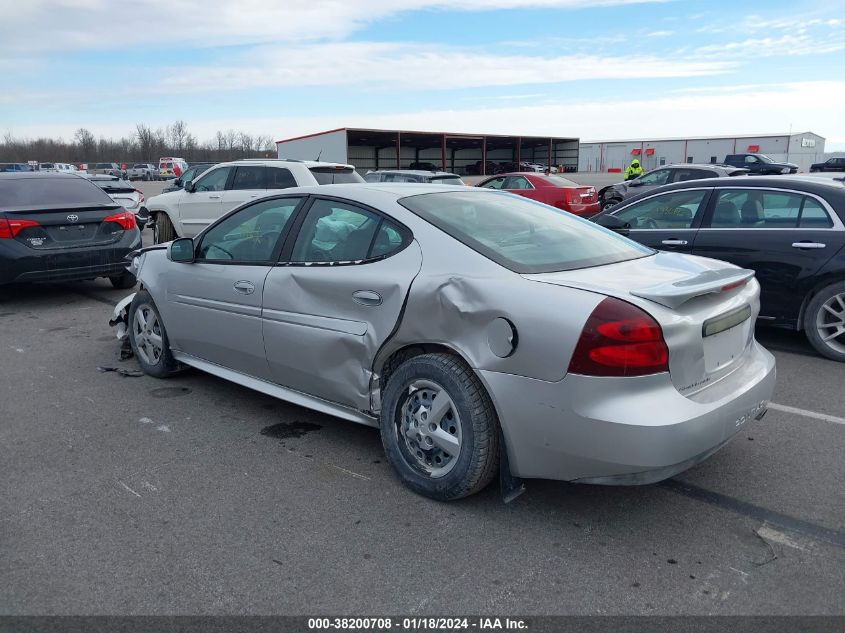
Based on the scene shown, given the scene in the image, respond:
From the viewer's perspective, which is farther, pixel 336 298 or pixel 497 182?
pixel 497 182

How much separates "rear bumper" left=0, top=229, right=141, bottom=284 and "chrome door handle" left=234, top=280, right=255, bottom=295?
16.2 ft

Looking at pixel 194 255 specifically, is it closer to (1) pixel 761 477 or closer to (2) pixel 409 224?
(2) pixel 409 224

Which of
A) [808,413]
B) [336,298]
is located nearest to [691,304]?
[336,298]

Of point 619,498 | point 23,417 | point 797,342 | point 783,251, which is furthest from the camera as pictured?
point 797,342

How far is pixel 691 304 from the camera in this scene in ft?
10.3

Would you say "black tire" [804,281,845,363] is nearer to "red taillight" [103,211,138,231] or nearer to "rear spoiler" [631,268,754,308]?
"rear spoiler" [631,268,754,308]

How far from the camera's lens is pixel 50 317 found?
8.00m

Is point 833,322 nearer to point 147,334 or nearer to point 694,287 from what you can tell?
point 694,287

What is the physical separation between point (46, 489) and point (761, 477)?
371cm

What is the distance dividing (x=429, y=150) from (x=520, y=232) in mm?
52737

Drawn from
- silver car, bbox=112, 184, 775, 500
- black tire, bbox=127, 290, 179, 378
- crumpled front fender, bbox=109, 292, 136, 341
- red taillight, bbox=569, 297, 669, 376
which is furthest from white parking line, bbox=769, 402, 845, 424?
crumpled front fender, bbox=109, 292, 136, 341

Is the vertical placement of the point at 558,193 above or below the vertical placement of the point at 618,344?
below

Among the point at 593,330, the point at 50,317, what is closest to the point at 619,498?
the point at 593,330

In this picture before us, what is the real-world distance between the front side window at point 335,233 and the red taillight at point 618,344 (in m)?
1.42
